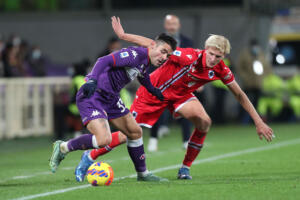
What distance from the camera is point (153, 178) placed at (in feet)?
32.2

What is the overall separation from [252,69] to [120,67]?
1376 centimetres

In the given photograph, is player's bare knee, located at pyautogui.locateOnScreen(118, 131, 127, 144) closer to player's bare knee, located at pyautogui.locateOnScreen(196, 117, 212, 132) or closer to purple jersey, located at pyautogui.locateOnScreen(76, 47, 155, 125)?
purple jersey, located at pyautogui.locateOnScreen(76, 47, 155, 125)

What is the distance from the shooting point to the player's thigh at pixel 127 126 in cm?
966

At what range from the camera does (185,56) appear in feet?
34.6

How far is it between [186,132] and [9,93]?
5.51 m

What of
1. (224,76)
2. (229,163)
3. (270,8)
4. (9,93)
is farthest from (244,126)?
(224,76)

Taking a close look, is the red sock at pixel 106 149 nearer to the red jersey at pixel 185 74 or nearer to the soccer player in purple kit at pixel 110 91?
the soccer player in purple kit at pixel 110 91

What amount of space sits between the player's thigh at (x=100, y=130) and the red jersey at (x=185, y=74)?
1.60 metres

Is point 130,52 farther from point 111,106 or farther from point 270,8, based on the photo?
point 270,8

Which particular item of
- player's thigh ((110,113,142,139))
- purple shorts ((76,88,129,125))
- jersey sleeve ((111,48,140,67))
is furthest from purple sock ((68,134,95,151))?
jersey sleeve ((111,48,140,67))

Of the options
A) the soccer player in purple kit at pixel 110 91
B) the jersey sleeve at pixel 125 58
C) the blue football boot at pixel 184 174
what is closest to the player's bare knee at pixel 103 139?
the soccer player in purple kit at pixel 110 91

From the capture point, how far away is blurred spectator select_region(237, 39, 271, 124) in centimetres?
2267

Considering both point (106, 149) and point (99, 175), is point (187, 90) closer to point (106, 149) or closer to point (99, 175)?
point (106, 149)

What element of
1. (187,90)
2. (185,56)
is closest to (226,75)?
(185,56)
